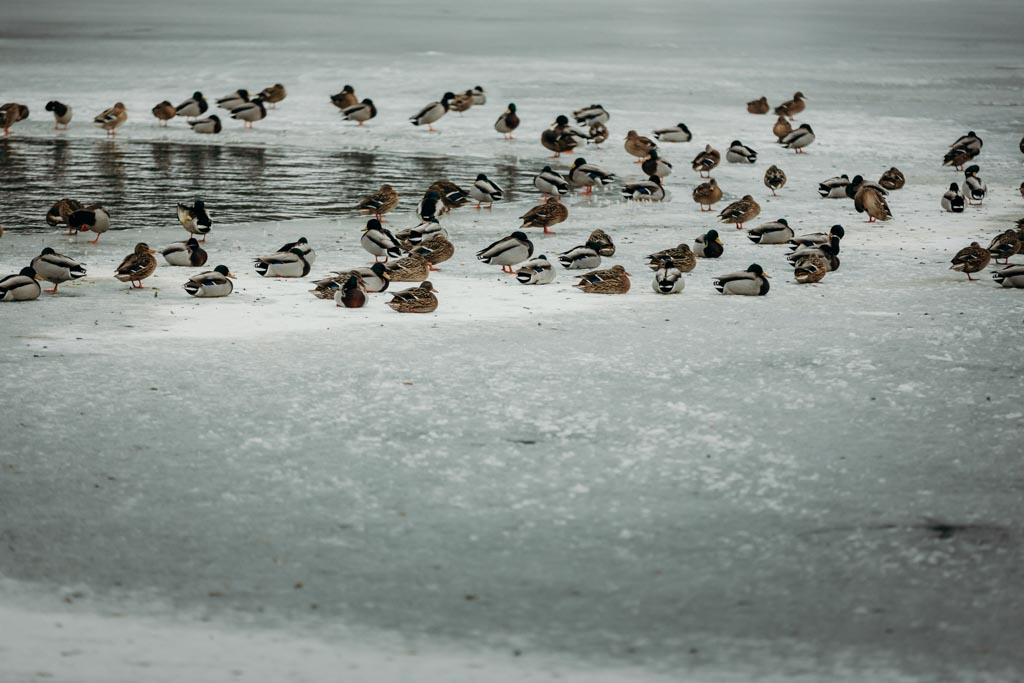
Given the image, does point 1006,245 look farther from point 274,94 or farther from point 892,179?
point 274,94

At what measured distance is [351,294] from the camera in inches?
411

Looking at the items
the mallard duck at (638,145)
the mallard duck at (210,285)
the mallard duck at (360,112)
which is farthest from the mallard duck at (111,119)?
the mallard duck at (210,285)

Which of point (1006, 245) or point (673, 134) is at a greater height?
point (673, 134)

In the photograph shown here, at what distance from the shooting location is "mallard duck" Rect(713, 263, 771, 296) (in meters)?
11.0

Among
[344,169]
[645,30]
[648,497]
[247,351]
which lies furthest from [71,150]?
[645,30]

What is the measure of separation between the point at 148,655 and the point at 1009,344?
6.94m

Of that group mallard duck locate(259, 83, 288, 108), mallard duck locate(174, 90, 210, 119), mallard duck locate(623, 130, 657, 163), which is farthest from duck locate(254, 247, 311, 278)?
mallard duck locate(259, 83, 288, 108)

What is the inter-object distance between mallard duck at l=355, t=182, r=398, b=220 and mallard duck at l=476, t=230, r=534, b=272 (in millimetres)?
3151

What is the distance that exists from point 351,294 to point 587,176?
7593 mm

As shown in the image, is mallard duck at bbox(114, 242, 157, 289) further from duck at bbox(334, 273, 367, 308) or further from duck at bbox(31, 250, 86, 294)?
duck at bbox(334, 273, 367, 308)

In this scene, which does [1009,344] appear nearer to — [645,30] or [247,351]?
[247,351]

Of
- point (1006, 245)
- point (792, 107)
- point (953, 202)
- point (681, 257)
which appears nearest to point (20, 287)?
point (681, 257)

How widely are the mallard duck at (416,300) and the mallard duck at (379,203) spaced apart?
492 centimetres

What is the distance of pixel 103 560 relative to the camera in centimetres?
561
